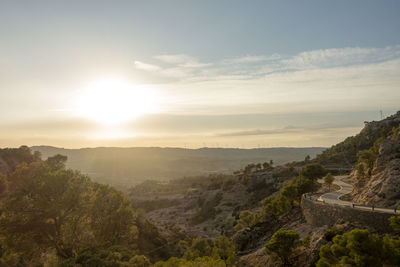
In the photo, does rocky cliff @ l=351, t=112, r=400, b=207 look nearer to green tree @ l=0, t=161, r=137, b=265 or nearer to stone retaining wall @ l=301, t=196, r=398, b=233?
stone retaining wall @ l=301, t=196, r=398, b=233

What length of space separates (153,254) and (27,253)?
77.6ft

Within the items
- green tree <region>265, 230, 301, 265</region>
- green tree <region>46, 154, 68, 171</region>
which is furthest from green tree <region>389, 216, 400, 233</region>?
green tree <region>46, 154, 68, 171</region>

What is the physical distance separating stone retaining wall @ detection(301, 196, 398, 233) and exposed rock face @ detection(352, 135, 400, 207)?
627 centimetres

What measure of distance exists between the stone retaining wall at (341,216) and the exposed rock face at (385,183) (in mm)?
6266

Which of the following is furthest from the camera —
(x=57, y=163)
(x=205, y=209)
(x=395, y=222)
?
(x=205, y=209)

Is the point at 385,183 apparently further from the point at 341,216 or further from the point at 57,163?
the point at 57,163

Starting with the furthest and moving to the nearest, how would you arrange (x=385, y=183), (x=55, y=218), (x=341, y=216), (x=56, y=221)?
(x=56, y=221)
(x=55, y=218)
(x=385, y=183)
(x=341, y=216)

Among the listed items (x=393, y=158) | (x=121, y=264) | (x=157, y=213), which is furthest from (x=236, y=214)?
(x=121, y=264)

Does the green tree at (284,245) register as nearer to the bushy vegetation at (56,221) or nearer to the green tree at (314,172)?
the bushy vegetation at (56,221)

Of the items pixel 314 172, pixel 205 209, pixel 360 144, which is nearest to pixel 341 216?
pixel 314 172

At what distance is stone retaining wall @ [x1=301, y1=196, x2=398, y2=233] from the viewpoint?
27703mm

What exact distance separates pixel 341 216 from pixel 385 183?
10.7 m

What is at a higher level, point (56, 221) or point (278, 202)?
point (56, 221)

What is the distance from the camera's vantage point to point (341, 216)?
31906 mm
